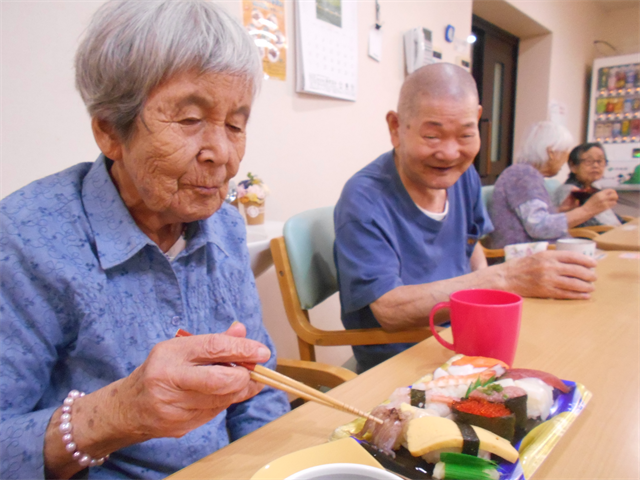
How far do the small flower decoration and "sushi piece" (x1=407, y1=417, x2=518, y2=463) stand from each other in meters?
1.36

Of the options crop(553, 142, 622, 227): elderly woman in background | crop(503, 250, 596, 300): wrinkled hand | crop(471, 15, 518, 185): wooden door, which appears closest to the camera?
crop(503, 250, 596, 300): wrinkled hand

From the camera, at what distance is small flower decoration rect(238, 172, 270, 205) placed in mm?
1711

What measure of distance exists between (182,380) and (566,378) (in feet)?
1.92

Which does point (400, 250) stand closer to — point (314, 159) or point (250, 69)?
point (250, 69)

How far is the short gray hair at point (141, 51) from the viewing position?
621mm

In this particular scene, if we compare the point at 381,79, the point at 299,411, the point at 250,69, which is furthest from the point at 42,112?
the point at 381,79

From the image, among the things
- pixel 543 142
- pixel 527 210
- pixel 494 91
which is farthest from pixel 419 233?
pixel 494 91

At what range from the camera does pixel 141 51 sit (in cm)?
62

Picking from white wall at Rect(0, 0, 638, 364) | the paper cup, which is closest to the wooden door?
white wall at Rect(0, 0, 638, 364)

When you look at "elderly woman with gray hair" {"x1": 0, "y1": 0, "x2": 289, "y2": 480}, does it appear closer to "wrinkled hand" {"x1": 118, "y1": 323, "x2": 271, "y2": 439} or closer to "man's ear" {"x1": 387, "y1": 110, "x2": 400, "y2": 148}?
"wrinkled hand" {"x1": 118, "y1": 323, "x2": 271, "y2": 439}

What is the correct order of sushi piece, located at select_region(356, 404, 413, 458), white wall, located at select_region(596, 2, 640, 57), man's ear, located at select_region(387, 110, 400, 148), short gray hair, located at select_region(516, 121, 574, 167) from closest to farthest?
sushi piece, located at select_region(356, 404, 413, 458) < man's ear, located at select_region(387, 110, 400, 148) < short gray hair, located at select_region(516, 121, 574, 167) < white wall, located at select_region(596, 2, 640, 57)

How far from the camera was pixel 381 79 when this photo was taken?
102 inches

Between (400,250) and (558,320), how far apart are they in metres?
0.46

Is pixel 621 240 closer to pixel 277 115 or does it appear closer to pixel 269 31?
pixel 277 115
